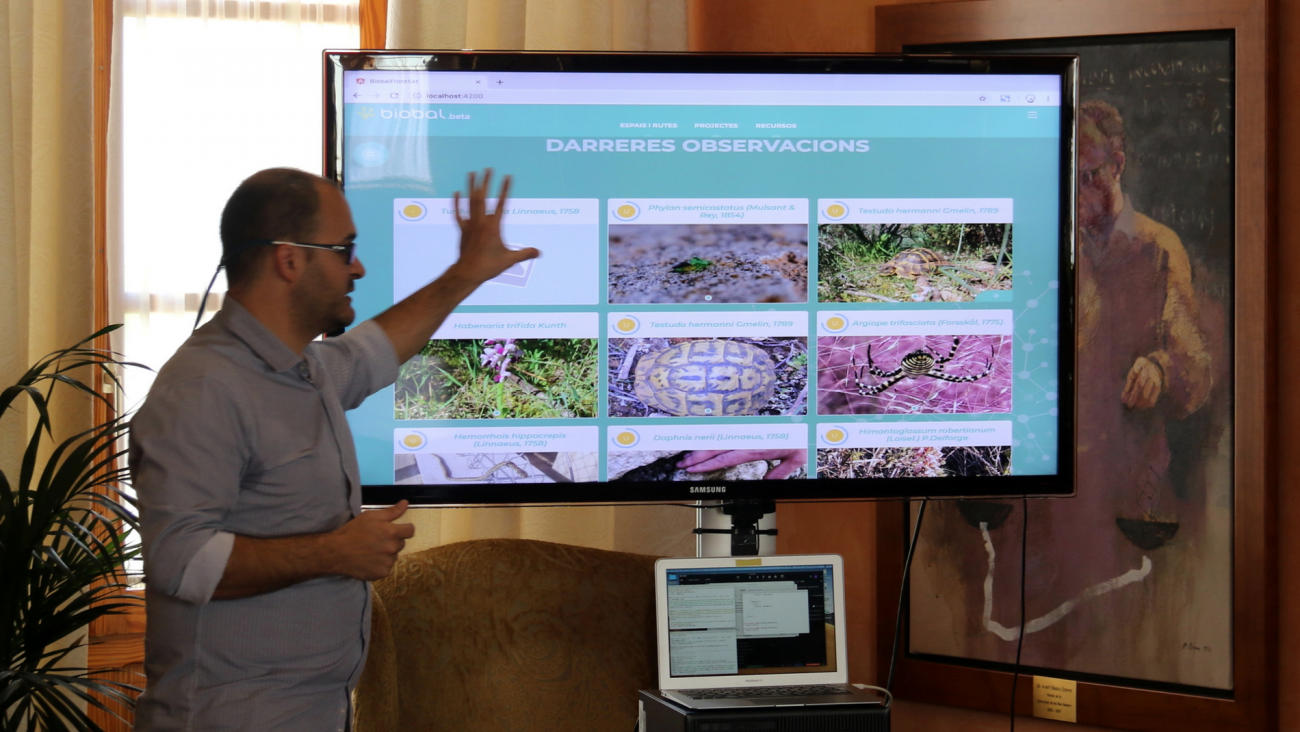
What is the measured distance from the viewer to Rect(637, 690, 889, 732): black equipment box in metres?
1.64

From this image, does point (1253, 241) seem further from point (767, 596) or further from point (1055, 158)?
point (767, 596)

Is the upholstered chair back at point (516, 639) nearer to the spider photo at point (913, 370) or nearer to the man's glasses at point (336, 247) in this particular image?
the spider photo at point (913, 370)

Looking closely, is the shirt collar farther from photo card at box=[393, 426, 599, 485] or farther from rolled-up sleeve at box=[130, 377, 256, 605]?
photo card at box=[393, 426, 599, 485]

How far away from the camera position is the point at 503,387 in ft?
6.24

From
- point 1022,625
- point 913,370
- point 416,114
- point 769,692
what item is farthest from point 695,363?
point 1022,625

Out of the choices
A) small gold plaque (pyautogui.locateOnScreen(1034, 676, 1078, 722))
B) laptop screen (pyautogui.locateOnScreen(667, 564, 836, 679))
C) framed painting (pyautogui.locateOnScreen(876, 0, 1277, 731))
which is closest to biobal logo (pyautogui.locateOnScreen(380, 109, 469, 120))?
laptop screen (pyautogui.locateOnScreen(667, 564, 836, 679))

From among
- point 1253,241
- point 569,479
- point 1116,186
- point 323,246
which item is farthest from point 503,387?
point 1253,241

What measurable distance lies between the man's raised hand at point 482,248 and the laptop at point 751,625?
63 cm

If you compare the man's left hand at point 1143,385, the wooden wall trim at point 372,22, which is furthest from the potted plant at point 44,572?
the man's left hand at point 1143,385

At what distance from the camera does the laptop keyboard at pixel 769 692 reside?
5.71 ft

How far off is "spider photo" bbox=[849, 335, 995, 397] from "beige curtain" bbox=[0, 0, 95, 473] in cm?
177

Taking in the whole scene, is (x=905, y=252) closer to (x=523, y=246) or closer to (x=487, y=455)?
(x=523, y=246)

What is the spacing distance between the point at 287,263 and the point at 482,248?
44 centimetres

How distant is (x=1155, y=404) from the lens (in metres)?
2.07
